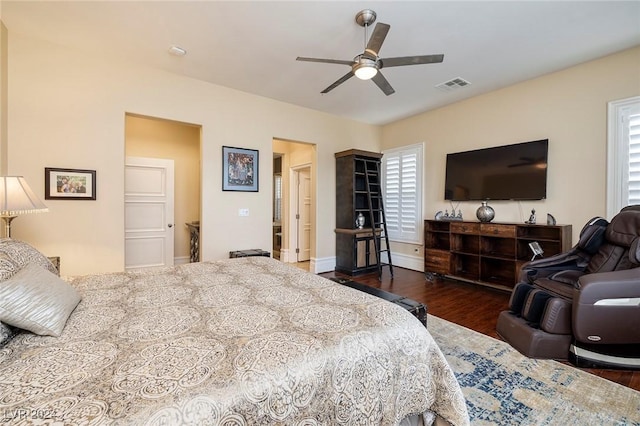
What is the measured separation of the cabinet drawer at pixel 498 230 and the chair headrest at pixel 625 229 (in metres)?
1.05

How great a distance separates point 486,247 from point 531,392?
2653 millimetres

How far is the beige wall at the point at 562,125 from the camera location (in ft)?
10.5

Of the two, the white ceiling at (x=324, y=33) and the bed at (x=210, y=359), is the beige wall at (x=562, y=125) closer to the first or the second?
the white ceiling at (x=324, y=33)

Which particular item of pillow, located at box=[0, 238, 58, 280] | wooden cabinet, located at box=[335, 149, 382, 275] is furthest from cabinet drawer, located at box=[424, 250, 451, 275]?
pillow, located at box=[0, 238, 58, 280]

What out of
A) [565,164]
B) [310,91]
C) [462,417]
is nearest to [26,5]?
[310,91]

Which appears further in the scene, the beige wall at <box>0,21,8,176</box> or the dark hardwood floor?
the beige wall at <box>0,21,8,176</box>

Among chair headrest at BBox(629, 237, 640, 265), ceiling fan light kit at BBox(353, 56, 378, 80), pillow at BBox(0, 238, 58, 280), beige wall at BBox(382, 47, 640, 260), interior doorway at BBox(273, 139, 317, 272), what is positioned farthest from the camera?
interior doorway at BBox(273, 139, 317, 272)

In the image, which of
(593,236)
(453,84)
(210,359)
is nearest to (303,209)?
(453,84)

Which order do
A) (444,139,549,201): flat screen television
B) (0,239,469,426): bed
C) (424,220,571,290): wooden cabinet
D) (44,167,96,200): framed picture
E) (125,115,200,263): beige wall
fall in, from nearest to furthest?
(0,239,469,426): bed
(44,167,96,200): framed picture
(424,220,571,290): wooden cabinet
(444,139,549,201): flat screen television
(125,115,200,263): beige wall

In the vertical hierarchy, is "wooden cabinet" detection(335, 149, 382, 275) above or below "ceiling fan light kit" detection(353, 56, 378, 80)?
below

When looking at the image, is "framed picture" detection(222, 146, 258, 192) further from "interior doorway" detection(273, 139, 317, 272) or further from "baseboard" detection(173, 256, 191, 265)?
"baseboard" detection(173, 256, 191, 265)

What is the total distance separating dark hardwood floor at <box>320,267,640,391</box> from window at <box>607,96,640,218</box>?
1.70 meters

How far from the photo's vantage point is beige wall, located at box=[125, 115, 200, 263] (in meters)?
4.94

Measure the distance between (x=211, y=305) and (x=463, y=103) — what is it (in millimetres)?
4906
